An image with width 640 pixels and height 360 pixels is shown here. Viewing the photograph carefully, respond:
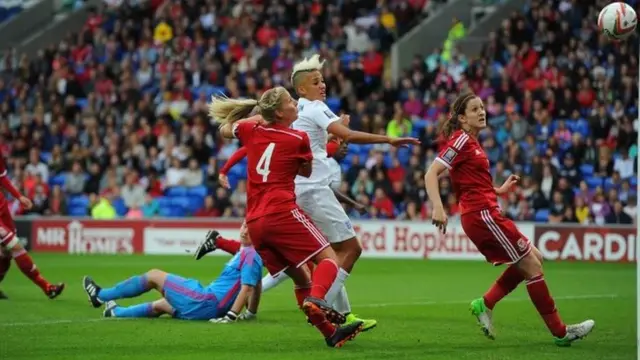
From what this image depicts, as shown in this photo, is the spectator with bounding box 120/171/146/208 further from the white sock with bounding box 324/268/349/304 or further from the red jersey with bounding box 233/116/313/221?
the red jersey with bounding box 233/116/313/221

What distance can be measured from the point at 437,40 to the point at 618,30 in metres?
21.9

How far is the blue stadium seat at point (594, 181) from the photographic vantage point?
987 inches

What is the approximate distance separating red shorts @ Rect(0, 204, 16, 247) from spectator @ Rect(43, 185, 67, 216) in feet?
44.8

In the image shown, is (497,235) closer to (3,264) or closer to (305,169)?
(305,169)

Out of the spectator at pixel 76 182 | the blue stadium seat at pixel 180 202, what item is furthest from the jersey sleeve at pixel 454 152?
the spectator at pixel 76 182

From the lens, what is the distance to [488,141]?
25891mm

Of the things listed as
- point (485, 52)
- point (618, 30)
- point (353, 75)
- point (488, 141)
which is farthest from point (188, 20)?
point (618, 30)

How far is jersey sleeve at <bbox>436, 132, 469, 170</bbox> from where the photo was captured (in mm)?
10508

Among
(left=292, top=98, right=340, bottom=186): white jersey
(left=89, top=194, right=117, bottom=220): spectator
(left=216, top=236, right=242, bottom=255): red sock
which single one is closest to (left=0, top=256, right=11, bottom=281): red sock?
(left=216, top=236, right=242, bottom=255): red sock

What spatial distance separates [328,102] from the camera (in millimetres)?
29531

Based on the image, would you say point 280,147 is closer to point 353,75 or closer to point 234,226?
A: point 234,226

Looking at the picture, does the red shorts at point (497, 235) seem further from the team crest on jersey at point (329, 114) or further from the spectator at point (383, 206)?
the spectator at point (383, 206)

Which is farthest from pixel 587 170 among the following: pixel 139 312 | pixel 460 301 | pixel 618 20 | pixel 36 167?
pixel 618 20

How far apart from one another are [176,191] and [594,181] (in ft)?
30.5
